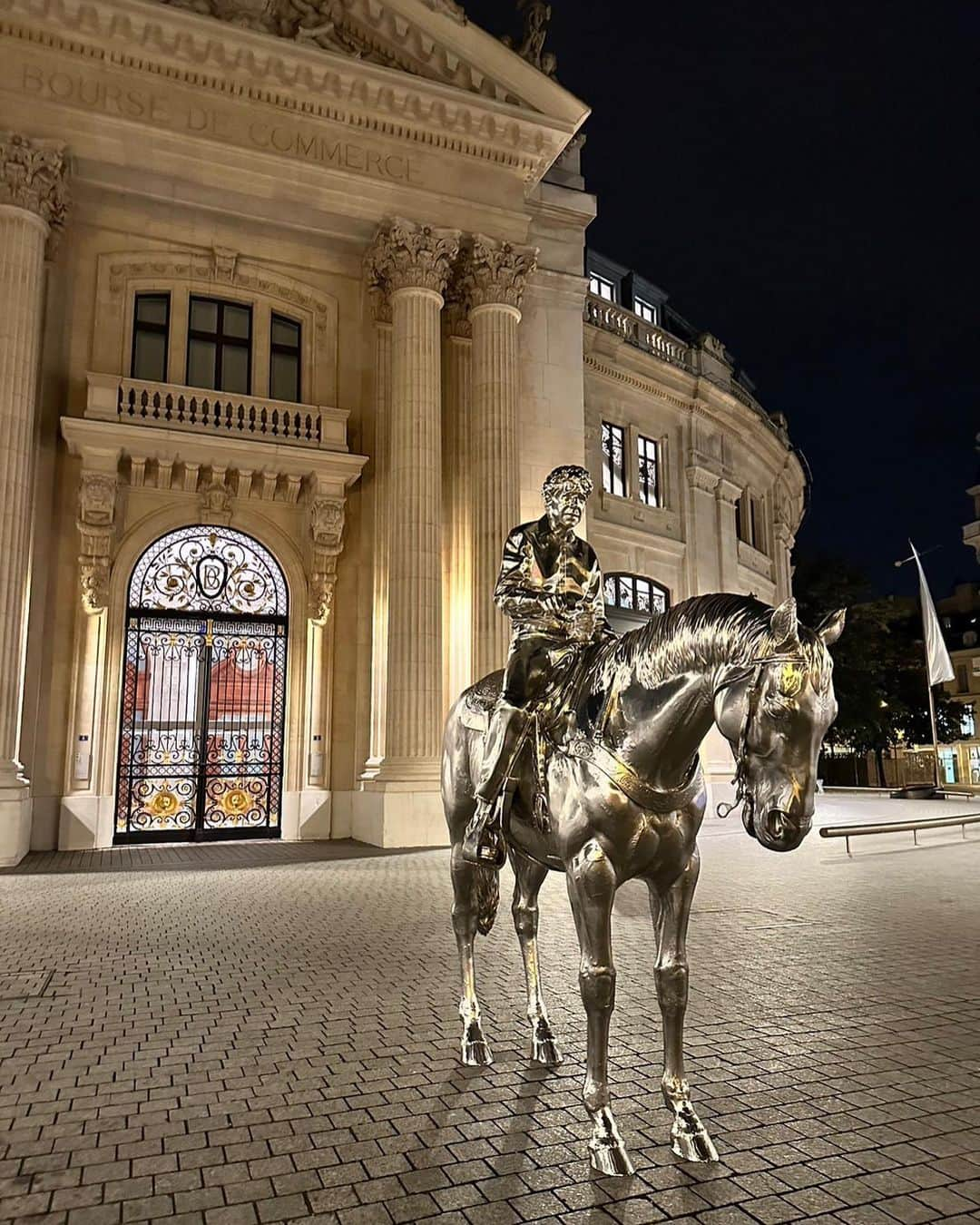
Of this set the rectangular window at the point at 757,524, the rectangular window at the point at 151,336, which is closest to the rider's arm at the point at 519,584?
the rectangular window at the point at 151,336

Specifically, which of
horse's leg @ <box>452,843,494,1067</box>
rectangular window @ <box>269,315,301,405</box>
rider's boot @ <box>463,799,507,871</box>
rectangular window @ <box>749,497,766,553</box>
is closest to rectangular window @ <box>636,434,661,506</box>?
rectangular window @ <box>749,497,766,553</box>

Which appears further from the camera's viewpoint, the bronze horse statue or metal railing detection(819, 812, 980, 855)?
metal railing detection(819, 812, 980, 855)

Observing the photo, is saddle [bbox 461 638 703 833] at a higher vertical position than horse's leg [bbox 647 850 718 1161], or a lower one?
higher

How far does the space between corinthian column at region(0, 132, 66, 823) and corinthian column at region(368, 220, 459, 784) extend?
608 cm

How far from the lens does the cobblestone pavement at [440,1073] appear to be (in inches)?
138

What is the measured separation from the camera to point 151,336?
1841 centimetres

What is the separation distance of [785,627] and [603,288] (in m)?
28.7

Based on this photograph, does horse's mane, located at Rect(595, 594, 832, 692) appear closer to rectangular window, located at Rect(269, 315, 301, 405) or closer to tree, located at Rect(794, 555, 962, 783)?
rectangular window, located at Rect(269, 315, 301, 405)

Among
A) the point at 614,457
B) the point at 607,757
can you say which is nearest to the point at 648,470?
the point at 614,457

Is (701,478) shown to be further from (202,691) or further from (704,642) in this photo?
(704,642)

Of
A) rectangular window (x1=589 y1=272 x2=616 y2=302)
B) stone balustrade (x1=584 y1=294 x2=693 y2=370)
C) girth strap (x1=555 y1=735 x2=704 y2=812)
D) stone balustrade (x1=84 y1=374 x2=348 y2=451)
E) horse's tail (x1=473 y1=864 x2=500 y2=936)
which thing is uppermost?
rectangular window (x1=589 y1=272 x2=616 y2=302)

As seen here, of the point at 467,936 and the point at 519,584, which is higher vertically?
the point at 519,584

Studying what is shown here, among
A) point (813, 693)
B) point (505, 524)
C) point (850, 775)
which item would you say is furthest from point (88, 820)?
point (850, 775)

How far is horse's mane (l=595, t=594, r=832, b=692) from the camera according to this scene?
3.47 metres
